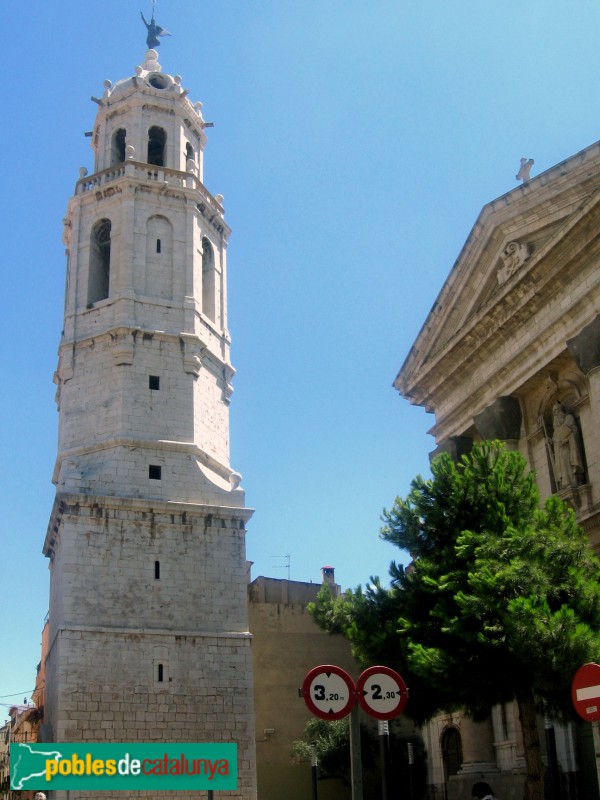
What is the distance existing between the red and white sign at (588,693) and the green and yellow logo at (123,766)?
5918 millimetres

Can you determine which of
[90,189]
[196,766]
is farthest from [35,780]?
[90,189]

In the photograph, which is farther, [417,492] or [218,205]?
[218,205]

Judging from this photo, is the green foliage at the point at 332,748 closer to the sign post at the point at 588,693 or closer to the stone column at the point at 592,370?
the stone column at the point at 592,370

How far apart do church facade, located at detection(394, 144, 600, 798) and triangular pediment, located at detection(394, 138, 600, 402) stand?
Result: 0.03m

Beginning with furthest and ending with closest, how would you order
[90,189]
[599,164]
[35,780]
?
[90,189]
[599,164]
[35,780]

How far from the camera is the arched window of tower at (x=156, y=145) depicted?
31747 mm

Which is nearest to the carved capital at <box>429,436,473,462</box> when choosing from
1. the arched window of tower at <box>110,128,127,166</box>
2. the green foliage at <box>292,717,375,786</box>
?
the green foliage at <box>292,717,375,786</box>

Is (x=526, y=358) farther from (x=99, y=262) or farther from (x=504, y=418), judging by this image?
(x=99, y=262)

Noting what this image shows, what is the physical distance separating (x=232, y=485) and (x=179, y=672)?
562 cm

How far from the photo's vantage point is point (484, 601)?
14.8 metres

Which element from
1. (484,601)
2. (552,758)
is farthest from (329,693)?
(552,758)

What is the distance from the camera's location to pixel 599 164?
18.9 m

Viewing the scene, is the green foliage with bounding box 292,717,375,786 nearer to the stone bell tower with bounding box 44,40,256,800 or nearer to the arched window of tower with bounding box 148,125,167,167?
the stone bell tower with bounding box 44,40,256,800

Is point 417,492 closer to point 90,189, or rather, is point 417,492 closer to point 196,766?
point 196,766
